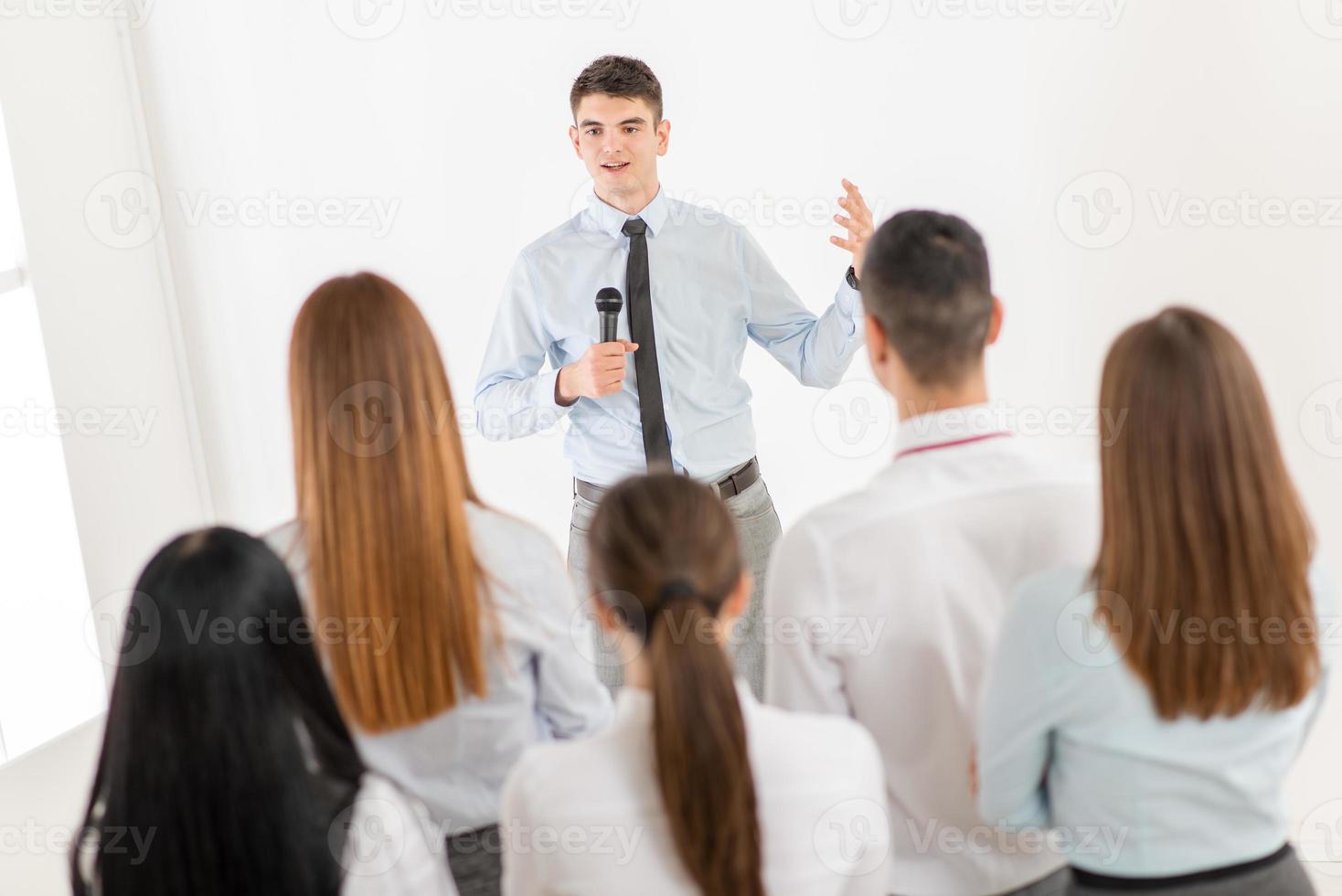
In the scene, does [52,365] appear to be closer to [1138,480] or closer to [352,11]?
[352,11]

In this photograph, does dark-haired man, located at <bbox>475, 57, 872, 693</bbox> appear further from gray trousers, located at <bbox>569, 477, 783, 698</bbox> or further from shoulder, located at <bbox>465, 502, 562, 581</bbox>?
shoulder, located at <bbox>465, 502, 562, 581</bbox>

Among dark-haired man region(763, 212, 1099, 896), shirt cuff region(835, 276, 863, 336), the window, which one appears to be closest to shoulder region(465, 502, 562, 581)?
dark-haired man region(763, 212, 1099, 896)

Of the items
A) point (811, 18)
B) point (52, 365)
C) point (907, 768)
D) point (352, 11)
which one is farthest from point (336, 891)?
point (352, 11)

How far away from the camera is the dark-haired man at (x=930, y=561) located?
1.52 m

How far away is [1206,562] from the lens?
129cm

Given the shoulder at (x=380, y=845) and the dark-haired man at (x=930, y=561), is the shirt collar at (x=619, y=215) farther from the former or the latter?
the shoulder at (x=380, y=845)

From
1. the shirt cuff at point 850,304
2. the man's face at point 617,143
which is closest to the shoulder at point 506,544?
the shirt cuff at point 850,304

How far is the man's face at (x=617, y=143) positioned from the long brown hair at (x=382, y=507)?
4.25 ft

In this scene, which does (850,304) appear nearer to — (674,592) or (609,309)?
(609,309)

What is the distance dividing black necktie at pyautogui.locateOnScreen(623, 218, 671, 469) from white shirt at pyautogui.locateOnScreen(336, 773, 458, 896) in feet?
5.06

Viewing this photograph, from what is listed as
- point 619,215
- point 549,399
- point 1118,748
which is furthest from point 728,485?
point 1118,748

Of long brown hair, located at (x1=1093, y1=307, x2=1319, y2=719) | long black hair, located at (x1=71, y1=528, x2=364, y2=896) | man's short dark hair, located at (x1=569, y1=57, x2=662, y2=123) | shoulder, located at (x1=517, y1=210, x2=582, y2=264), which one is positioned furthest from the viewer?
shoulder, located at (x1=517, y1=210, x2=582, y2=264)

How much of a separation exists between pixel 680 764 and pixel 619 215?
6.19ft

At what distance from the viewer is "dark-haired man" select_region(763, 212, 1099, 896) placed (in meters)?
1.52
